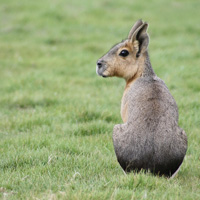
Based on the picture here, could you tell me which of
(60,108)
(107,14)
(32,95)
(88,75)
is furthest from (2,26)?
(60,108)

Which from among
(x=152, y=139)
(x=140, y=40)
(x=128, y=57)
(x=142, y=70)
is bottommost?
(x=152, y=139)

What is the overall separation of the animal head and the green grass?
3.52 feet

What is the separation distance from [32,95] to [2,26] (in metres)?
6.63

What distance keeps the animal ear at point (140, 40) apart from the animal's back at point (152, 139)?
1.09 meters

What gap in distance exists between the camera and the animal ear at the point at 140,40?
582cm

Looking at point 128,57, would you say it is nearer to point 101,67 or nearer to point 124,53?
point 124,53

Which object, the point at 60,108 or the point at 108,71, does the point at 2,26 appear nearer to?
the point at 60,108

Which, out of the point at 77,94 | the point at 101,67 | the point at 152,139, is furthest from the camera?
the point at 77,94

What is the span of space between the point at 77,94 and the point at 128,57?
3.14m

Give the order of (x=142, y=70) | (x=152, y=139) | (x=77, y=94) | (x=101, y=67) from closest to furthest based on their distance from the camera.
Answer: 1. (x=152, y=139)
2. (x=142, y=70)
3. (x=101, y=67)
4. (x=77, y=94)

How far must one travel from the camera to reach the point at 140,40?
233 inches

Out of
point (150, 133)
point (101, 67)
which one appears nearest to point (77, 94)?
point (101, 67)

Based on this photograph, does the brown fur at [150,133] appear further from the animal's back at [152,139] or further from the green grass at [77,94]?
the green grass at [77,94]

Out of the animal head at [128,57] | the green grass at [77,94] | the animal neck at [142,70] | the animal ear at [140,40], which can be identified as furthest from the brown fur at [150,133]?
the animal ear at [140,40]
